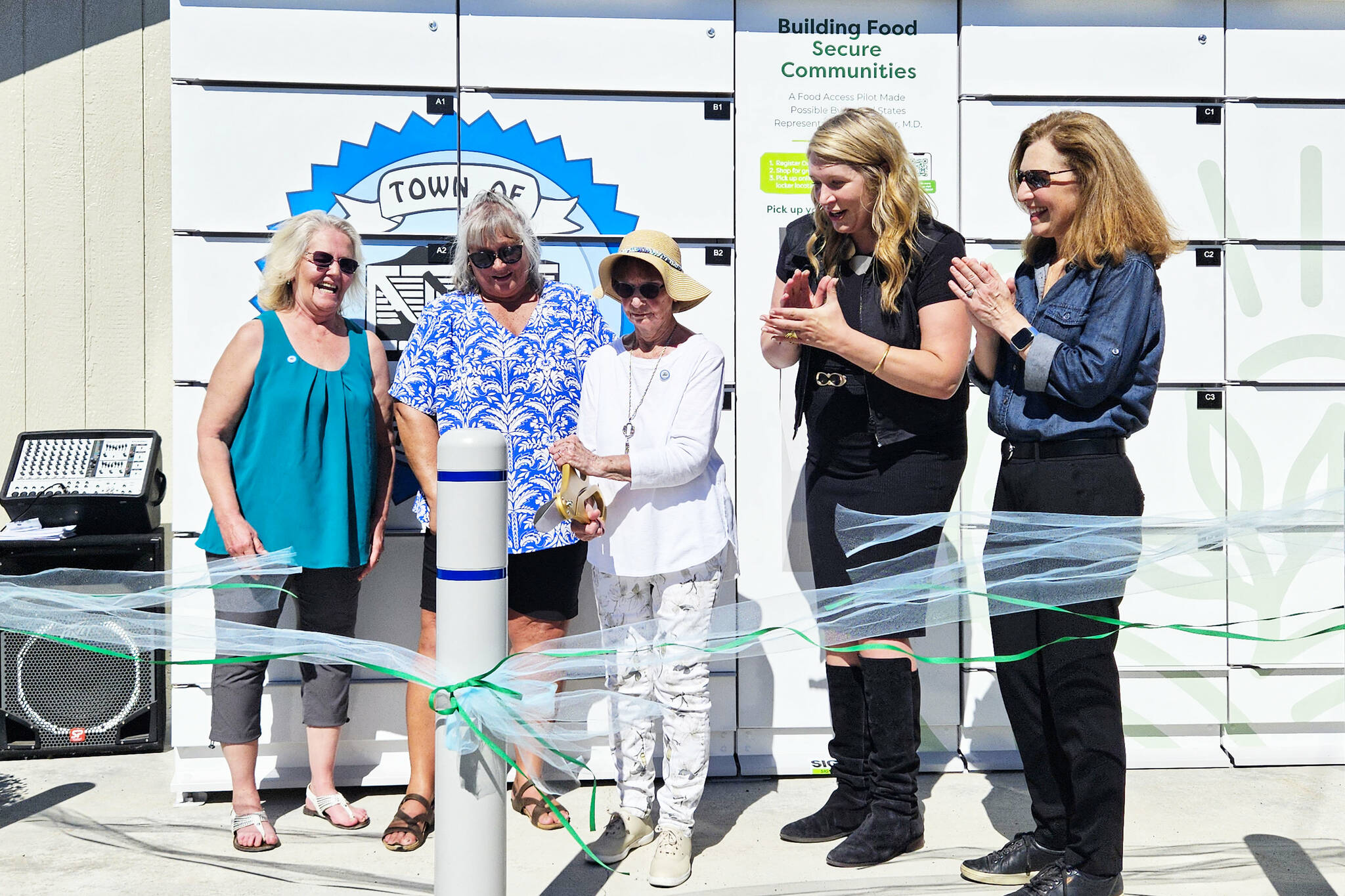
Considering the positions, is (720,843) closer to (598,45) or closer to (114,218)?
(598,45)

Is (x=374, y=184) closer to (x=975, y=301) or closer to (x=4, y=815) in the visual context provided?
(x=975, y=301)

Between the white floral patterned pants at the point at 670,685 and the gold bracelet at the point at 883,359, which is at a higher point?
the gold bracelet at the point at 883,359

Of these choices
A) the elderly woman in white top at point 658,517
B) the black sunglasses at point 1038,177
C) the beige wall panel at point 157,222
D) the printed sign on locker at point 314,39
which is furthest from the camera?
the beige wall panel at point 157,222

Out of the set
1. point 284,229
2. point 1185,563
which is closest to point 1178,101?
point 1185,563

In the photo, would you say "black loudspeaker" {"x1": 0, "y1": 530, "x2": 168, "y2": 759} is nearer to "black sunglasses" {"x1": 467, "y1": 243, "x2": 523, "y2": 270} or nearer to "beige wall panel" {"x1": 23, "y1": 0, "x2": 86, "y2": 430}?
"beige wall panel" {"x1": 23, "y1": 0, "x2": 86, "y2": 430}

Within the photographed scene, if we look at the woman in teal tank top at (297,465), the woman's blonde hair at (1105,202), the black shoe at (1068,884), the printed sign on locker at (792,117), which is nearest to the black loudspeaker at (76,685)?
the woman in teal tank top at (297,465)

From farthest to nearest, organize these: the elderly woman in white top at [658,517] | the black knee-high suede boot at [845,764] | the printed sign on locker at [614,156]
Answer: the printed sign on locker at [614,156], the black knee-high suede boot at [845,764], the elderly woman in white top at [658,517]

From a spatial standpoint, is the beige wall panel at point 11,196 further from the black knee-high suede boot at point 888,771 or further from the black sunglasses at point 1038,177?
the black sunglasses at point 1038,177

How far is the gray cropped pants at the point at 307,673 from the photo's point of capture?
328cm

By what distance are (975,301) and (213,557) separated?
7.47 ft

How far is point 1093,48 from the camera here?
3818 millimetres

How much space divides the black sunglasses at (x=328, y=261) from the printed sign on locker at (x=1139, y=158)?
79.5 inches

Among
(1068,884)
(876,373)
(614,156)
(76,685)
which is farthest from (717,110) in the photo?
(76,685)

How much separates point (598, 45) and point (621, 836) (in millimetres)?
2475
